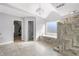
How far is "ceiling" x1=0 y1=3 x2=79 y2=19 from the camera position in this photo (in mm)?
2553

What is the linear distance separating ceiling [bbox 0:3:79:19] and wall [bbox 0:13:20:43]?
0.10 m

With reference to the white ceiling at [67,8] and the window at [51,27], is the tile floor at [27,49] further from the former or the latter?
the white ceiling at [67,8]

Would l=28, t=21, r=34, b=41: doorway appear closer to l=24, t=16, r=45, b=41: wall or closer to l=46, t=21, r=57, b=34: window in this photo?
l=24, t=16, r=45, b=41: wall

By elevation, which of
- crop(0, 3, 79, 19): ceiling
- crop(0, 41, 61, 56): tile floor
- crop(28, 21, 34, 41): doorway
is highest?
crop(0, 3, 79, 19): ceiling

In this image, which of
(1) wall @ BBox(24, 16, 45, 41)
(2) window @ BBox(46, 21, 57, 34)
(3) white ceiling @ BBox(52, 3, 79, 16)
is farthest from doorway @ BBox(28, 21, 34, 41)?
(3) white ceiling @ BBox(52, 3, 79, 16)

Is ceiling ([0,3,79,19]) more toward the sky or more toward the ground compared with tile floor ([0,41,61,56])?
more toward the sky

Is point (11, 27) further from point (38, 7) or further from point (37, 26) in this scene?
point (38, 7)

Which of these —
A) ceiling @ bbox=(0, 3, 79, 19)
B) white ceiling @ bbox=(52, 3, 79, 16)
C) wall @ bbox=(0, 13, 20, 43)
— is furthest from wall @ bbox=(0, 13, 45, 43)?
white ceiling @ bbox=(52, 3, 79, 16)

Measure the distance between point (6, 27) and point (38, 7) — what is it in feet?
2.51

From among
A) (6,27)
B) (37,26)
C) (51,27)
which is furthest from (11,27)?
(51,27)

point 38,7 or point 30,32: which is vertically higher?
point 38,7

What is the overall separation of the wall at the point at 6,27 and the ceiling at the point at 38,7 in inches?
4.0

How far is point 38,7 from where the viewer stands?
2.68 meters

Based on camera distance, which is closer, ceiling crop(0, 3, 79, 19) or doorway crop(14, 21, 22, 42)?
ceiling crop(0, 3, 79, 19)
